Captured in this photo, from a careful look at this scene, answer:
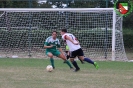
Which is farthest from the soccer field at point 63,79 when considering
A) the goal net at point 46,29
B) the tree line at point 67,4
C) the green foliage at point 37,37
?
the tree line at point 67,4

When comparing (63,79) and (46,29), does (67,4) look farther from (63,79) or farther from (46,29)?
(63,79)

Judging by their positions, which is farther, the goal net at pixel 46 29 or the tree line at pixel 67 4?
the tree line at pixel 67 4

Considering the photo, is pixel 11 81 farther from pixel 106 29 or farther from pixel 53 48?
pixel 106 29

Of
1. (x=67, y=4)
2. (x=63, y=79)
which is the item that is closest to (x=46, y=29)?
(x=67, y=4)

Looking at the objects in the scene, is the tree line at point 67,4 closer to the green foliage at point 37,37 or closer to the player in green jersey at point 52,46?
the green foliage at point 37,37

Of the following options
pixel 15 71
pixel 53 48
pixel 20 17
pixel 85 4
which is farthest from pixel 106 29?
pixel 15 71

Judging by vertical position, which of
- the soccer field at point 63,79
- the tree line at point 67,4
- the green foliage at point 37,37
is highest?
the tree line at point 67,4

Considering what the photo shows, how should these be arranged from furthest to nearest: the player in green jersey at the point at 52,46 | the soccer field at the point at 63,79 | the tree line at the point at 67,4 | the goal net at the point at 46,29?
the tree line at the point at 67,4
the goal net at the point at 46,29
the player in green jersey at the point at 52,46
the soccer field at the point at 63,79

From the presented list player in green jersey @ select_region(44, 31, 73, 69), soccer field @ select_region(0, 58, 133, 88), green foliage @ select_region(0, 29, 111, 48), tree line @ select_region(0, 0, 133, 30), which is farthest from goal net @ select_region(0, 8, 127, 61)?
soccer field @ select_region(0, 58, 133, 88)

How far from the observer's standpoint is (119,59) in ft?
67.3

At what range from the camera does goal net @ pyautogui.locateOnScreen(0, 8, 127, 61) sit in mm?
21344

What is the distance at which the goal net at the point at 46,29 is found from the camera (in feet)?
70.0

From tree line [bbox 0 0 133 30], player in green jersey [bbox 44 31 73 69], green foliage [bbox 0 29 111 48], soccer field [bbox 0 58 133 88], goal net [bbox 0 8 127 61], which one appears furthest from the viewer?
tree line [bbox 0 0 133 30]

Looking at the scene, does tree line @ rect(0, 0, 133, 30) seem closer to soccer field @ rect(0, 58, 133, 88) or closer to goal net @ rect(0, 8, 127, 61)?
goal net @ rect(0, 8, 127, 61)
